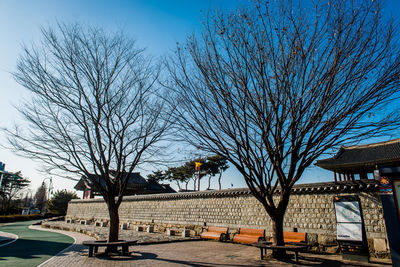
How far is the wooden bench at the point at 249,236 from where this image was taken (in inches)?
396

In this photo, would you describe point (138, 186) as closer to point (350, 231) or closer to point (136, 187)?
point (136, 187)

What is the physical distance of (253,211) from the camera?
11461mm

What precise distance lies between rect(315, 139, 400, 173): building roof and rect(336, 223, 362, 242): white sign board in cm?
493

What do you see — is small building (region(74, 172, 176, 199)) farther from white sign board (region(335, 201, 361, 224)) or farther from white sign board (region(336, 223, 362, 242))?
white sign board (region(336, 223, 362, 242))

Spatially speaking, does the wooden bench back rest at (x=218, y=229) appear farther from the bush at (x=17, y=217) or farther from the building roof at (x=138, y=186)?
the bush at (x=17, y=217)

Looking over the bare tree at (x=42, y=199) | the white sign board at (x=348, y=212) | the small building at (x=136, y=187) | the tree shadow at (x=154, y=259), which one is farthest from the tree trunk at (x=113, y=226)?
the bare tree at (x=42, y=199)

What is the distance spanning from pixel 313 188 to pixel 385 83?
5301 mm

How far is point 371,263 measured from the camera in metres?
6.70

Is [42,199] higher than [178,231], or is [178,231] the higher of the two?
[42,199]

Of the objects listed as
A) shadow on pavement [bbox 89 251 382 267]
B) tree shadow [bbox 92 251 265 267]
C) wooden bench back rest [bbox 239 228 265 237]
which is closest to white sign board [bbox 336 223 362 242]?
shadow on pavement [bbox 89 251 382 267]

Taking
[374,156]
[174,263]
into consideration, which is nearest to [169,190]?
[374,156]

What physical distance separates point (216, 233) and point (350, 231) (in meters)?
6.44

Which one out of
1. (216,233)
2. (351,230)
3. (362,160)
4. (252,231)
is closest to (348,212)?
(351,230)

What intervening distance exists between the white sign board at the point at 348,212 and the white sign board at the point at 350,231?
118 mm
